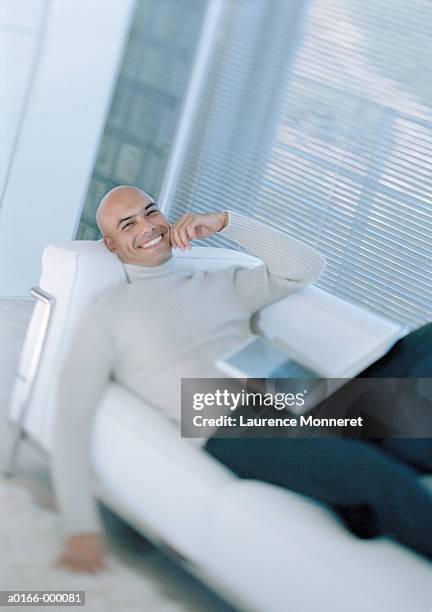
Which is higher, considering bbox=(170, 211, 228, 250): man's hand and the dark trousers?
bbox=(170, 211, 228, 250): man's hand

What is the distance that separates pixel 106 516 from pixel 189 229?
1.18ft

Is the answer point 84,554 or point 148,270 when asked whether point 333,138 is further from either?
point 84,554

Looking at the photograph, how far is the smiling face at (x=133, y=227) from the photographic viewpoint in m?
1.19

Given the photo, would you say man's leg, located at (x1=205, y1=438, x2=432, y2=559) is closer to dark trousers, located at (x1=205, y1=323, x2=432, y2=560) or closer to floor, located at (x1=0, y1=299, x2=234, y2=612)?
dark trousers, located at (x1=205, y1=323, x2=432, y2=560)

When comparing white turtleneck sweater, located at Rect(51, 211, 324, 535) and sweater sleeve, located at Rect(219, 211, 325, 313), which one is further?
sweater sleeve, located at Rect(219, 211, 325, 313)

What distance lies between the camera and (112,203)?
46.9 inches

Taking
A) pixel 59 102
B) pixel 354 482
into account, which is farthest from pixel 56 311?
pixel 354 482

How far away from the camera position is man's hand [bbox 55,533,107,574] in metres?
1.22

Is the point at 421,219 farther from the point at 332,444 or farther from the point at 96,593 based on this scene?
the point at 96,593

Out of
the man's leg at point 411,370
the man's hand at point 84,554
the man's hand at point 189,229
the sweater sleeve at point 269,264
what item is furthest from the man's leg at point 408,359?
the man's hand at point 84,554

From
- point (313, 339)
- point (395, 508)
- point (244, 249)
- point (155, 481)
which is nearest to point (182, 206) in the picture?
point (244, 249)

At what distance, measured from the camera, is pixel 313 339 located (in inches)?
50.3

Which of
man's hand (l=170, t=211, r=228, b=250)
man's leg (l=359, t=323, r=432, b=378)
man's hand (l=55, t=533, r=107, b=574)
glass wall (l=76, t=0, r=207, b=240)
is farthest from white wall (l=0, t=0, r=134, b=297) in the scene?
man's leg (l=359, t=323, r=432, b=378)

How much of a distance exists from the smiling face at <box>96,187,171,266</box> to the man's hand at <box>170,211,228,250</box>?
1 centimetres
